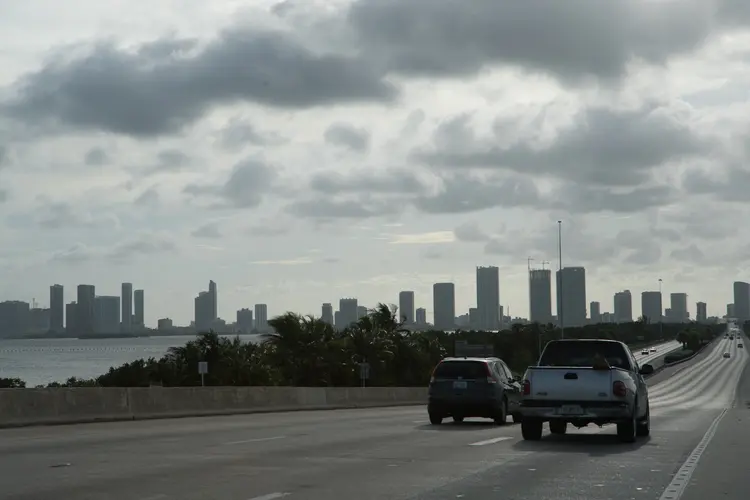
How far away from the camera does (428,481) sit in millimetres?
14031

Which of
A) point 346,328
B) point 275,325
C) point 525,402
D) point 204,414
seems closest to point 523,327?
point 346,328

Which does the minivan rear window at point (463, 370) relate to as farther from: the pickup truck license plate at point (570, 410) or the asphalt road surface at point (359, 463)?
the pickup truck license plate at point (570, 410)

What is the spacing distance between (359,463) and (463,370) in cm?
1207

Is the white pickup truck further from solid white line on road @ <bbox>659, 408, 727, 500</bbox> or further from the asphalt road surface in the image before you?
solid white line on road @ <bbox>659, 408, 727, 500</bbox>

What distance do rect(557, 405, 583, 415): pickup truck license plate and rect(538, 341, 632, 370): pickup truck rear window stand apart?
1870 mm

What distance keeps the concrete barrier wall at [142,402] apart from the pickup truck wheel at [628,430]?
1329 cm

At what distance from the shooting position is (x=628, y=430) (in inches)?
824

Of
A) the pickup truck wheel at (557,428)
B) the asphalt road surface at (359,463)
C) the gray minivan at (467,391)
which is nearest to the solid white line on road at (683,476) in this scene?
the asphalt road surface at (359,463)

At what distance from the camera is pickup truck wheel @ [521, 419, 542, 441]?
21.2 meters

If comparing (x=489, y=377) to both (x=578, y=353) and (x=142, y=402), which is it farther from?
(x=142, y=402)

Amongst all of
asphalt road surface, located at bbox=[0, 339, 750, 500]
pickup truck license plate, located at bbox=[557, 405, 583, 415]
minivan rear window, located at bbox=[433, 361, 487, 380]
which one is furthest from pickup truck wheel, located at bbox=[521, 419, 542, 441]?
minivan rear window, located at bbox=[433, 361, 487, 380]

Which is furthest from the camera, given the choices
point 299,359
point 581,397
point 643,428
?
point 299,359

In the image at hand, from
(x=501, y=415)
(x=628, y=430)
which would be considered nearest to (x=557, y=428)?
(x=628, y=430)

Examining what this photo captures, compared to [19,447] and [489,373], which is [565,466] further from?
[489,373]
